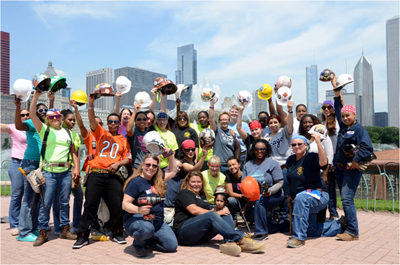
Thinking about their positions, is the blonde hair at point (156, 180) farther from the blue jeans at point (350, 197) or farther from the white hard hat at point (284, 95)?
the white hard hat at point (284, 95)

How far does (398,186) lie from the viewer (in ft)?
32.5

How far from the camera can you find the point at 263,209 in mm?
5609

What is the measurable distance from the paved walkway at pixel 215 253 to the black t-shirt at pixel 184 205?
1.28ft

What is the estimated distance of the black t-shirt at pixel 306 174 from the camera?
18.0 feet

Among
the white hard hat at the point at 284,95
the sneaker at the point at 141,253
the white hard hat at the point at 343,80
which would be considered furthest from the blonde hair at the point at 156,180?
the white hard hat at the point at 343,80

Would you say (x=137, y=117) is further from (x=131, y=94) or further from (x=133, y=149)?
(x=131, y=94)

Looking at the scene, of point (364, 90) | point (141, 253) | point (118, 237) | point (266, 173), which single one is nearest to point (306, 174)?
point (266, 173)

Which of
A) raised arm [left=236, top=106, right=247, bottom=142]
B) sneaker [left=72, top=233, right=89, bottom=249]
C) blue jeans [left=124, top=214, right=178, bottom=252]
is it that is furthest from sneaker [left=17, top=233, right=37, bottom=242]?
raised arm [left=236, top=106, right=247, bottom=142]

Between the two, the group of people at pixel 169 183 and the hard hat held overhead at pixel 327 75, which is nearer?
the group of people at pixel 169 183

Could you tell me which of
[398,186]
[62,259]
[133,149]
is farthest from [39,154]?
[398,186]

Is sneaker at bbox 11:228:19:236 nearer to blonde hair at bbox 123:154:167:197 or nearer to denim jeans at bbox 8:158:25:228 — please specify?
denim jeans at bbox 8:158:25:228

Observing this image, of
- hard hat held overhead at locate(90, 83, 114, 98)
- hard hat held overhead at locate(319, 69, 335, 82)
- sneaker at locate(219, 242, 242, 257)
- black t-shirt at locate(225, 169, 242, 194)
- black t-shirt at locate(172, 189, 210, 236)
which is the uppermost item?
hard hat held overhead at locate(319, 69, 335, 82)

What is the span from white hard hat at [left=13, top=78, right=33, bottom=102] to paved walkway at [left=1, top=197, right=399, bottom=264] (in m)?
2.51

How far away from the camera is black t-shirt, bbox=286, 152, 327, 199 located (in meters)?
5.48
